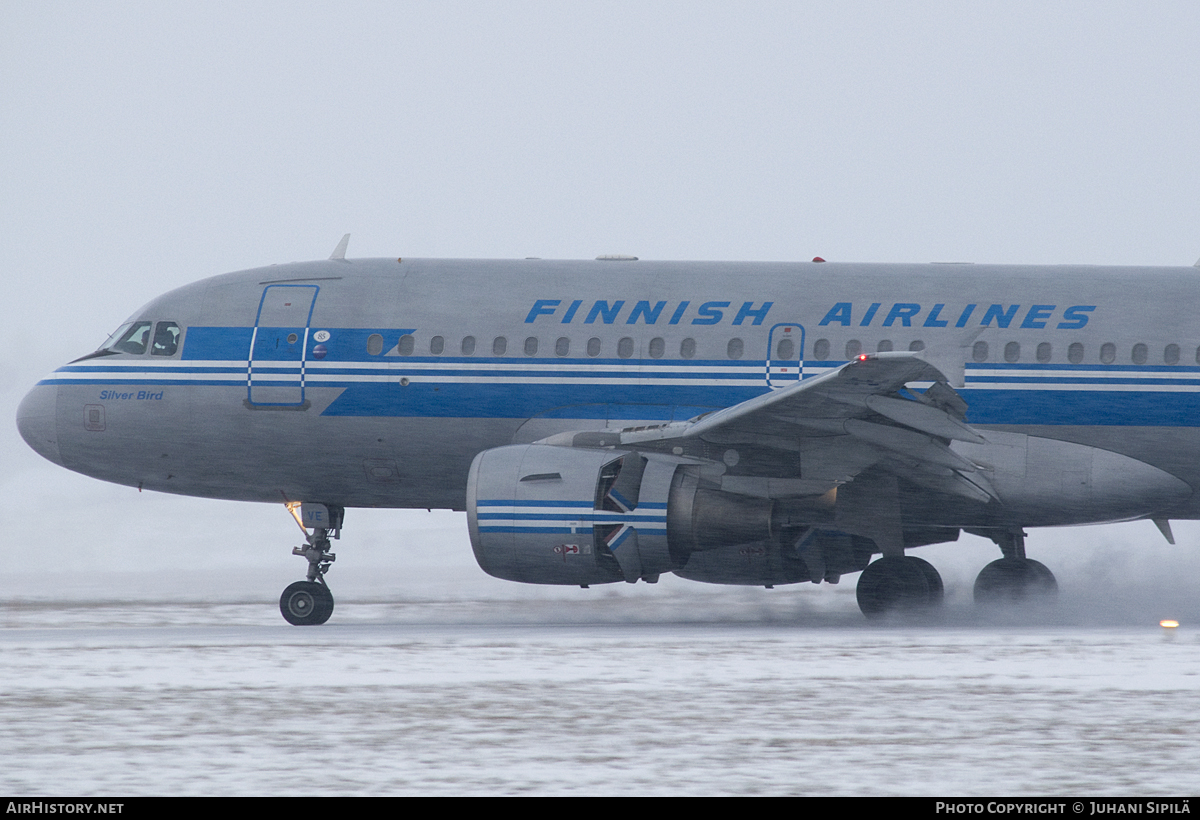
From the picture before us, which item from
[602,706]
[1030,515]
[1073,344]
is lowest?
[602,706]

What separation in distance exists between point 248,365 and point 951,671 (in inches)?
390

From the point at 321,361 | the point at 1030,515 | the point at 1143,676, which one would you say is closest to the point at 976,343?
the point at 1030,515

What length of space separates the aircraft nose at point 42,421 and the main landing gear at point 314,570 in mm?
3155

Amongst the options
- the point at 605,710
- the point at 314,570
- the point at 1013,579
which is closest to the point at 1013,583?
the point at 1013,579

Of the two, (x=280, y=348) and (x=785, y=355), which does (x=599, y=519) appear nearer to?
(x=785, y=355)

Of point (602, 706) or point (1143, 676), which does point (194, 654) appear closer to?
point (602, 706)

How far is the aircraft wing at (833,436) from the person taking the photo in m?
14.2

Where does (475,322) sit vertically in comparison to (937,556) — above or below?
above

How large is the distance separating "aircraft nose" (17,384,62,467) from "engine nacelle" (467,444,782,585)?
19.6 feet

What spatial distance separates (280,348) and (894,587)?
323 inches

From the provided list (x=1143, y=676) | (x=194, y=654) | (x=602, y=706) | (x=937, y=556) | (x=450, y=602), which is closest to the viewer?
(x=602, y=706)

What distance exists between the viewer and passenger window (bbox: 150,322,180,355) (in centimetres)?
1719

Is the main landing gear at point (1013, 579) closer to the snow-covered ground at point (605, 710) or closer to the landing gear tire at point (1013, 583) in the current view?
the landing gear tire at point (1013, 583)

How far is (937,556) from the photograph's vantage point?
25.6 metres
